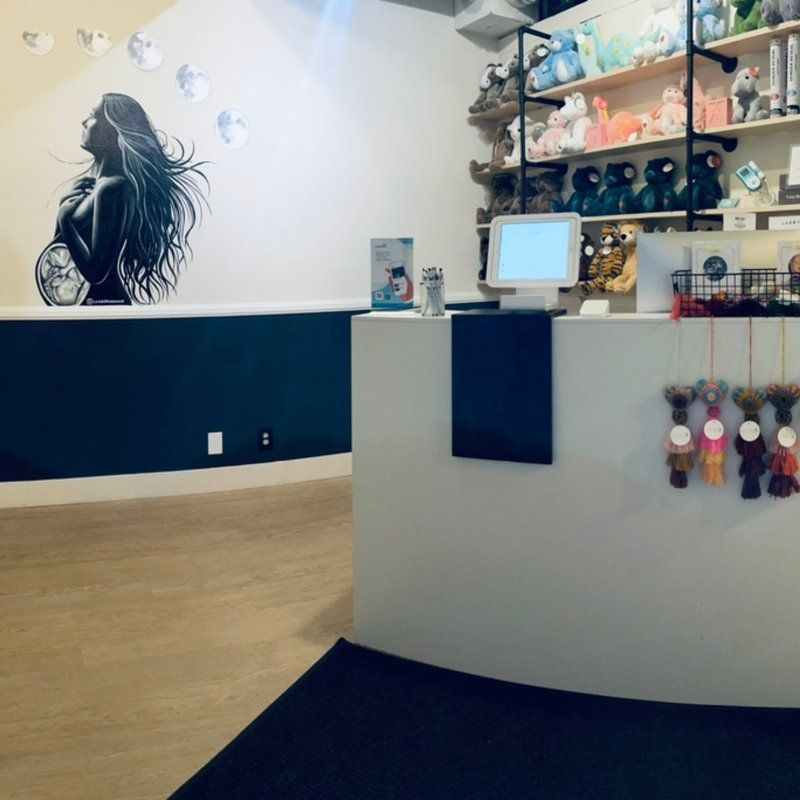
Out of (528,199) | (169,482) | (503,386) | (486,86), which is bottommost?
(169,482)

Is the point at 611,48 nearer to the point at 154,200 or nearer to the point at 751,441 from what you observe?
the point at 154,200

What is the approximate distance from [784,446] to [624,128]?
8.93 feet

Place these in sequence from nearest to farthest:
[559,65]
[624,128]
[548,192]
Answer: [624,128] → [559,65] → [548,192]

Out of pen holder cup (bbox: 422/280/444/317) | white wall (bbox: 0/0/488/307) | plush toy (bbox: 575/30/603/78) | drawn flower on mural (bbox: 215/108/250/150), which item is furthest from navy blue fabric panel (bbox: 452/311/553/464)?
plush toy (bbox: 575/30/603/78)

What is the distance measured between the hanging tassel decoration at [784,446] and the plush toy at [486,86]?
3.40 m

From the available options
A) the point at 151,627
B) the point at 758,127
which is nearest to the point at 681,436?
the point at 151,627

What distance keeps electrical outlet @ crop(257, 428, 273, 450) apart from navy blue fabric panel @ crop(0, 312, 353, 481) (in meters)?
0.03

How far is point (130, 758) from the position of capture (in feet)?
6.56

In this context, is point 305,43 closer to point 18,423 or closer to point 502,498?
point 18,423

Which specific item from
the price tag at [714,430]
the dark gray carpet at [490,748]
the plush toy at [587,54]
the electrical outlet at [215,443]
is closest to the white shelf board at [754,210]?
the plush toy at [587,54]

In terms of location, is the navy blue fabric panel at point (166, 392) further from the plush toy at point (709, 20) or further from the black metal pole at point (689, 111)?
the plush toy at point (709, 20)

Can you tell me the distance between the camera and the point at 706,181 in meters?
3.95

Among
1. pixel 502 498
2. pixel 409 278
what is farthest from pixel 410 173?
pixel 502 498

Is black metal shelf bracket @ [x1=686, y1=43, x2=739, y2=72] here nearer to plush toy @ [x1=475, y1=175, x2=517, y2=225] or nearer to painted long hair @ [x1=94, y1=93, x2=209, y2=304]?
plush toy @ [x1=475, y1=175, x2=517, y2=225]
